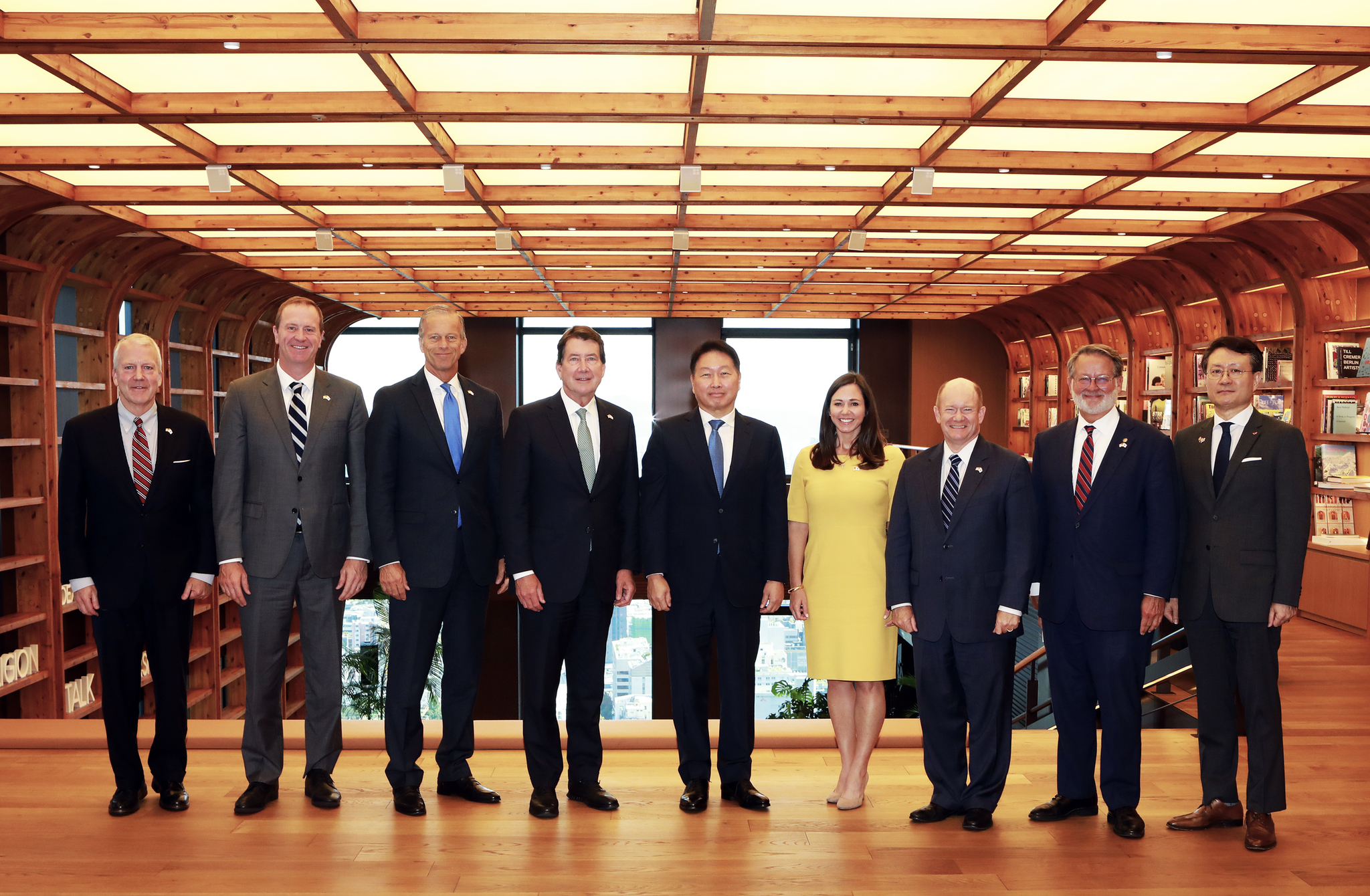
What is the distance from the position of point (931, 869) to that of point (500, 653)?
33.0 ft

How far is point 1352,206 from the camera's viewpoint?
6.94m

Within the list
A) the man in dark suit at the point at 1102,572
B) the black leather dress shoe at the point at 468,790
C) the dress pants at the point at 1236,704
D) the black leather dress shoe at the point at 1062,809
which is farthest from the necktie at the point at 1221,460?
the black leather dress shoe at the point at 468,790

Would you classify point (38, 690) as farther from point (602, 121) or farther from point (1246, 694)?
point (1246, 694)

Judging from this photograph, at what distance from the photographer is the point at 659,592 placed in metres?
3.44

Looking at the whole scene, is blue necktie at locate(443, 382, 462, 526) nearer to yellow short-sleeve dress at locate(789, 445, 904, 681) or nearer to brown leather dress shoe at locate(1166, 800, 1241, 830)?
yellow short-sleeve dress at locate(789, 445, 904, 681)

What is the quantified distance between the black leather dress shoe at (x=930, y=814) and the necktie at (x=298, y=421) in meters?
2.53

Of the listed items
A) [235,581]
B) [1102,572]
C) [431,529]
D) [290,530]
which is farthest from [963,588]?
[235,581]

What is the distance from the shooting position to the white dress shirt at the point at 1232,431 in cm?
332

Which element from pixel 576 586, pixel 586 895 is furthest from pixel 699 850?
pixel 576 586

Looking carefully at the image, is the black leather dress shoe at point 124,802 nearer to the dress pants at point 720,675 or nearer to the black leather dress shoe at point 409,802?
the black leather dress shoe at point 409,802

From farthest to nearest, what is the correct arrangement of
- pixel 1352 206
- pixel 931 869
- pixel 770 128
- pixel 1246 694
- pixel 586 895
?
pixel 1352 206 < pixel 770 128 < pixel 1246 694 < pixel 931 869 < pixel 586 895

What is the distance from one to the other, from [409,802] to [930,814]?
73.0 inches

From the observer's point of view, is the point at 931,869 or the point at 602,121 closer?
the point at 931,869

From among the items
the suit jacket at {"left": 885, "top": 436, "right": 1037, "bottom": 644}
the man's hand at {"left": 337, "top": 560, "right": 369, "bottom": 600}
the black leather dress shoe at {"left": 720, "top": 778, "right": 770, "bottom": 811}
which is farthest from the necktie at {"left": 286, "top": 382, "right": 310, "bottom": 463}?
the suit jacket at {"left": 885, "top": 436, "right": 1037, "bottom": 644}
